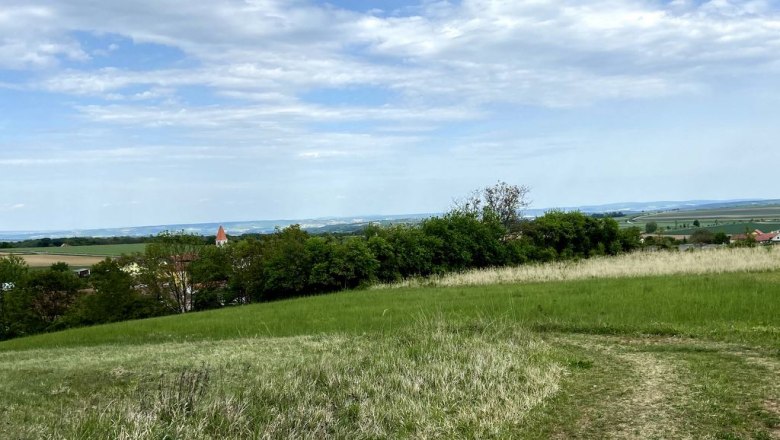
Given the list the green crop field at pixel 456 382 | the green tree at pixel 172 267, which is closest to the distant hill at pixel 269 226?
the green tree at pixel 172 267

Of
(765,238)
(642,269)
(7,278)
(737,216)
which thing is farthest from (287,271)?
(737,216)

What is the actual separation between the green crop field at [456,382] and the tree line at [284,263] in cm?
2298

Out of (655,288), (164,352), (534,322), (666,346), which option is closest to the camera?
(666,346)

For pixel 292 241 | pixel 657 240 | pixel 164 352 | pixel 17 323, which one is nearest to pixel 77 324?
pixel 17 323

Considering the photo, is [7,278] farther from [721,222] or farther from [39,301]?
[721,222]

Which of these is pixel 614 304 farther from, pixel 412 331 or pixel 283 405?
pixel 283 405

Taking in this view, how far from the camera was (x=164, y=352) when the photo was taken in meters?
13.4

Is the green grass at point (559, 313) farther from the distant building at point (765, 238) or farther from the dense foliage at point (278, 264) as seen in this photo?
the distant building at point (765, 238)

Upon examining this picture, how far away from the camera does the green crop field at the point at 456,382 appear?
6.29 m

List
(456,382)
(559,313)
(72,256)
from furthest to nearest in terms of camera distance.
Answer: (72,256) < (559,313) < (456,382)

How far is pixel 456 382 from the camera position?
8086 millimetres

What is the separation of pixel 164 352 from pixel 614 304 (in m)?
11.3

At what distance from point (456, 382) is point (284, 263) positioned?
3147cm

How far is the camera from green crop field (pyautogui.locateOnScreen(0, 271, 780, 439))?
629 centimetres
